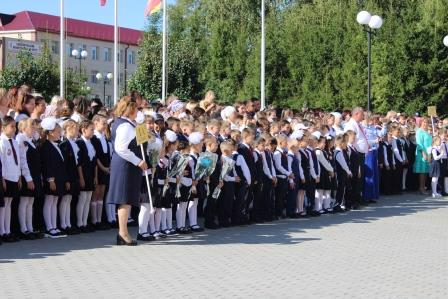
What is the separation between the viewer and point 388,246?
12.1m

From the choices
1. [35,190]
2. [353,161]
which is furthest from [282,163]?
[35,190]

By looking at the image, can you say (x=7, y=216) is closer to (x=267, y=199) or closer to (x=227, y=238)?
(x=227, y=238)

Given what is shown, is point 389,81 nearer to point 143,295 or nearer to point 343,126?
point 343,126

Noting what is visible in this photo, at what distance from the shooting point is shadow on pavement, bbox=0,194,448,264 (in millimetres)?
11188

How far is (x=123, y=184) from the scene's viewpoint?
37.8 ft

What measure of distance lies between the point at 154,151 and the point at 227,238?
1.81 meters

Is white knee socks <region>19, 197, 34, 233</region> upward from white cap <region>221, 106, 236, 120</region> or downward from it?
downward

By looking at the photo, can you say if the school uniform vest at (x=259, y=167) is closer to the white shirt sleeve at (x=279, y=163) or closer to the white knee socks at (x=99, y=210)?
the white shirt sleeve at (x=279, y=163)

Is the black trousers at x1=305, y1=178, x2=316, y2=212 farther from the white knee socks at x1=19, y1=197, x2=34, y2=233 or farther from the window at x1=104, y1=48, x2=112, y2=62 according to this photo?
the window at x1=104, y1=48, x2=112, y2=62

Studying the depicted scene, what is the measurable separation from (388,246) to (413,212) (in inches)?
214

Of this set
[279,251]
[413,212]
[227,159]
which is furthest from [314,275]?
[413,212]

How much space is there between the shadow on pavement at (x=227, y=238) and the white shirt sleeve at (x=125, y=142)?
4.28ft

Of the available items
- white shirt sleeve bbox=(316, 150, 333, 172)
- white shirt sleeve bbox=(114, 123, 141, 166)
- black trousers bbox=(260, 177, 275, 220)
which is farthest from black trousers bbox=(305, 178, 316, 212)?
white shirt sleeve bbox=(114, 123, 141, 166)

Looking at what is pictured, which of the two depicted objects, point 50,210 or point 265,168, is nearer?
point 50,210
